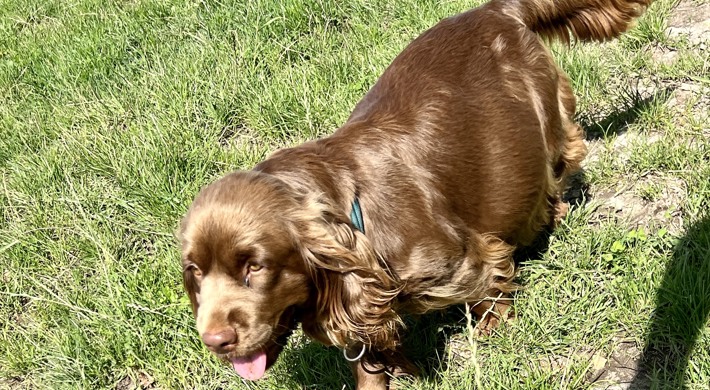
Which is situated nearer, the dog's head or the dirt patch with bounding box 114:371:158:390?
the dog's head

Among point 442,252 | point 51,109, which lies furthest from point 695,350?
point 51,109

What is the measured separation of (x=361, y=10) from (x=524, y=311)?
2.71 metres

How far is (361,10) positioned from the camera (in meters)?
5.17

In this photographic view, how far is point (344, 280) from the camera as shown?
8.70ft

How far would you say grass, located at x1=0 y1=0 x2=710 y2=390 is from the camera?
122 inches

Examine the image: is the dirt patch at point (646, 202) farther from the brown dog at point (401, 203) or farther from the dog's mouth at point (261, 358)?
the dog's mouth at point (261, 358)

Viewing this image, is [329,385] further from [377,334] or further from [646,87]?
[646,87]

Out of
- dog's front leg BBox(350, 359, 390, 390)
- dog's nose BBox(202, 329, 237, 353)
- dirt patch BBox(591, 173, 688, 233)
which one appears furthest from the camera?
dirt patch BBox(591, 173, 688, 233)

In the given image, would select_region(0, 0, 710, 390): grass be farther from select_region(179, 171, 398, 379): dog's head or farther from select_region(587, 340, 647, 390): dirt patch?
select_region(179, 171, 398, 379): dog's head

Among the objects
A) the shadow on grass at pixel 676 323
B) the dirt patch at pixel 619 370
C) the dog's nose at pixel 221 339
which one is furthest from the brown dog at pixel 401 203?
the shadow on grass at pixel 676 323

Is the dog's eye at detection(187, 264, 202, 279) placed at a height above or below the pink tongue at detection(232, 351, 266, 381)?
above

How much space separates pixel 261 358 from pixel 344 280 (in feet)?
1.31

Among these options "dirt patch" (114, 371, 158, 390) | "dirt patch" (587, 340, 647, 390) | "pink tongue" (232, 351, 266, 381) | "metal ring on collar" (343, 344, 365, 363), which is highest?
"pink tongue" (232, 351, 266, 381)

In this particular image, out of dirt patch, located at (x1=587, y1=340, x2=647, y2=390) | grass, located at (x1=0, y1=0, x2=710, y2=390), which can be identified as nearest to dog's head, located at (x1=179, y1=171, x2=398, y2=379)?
grass, located at (x1=0, y1=0, x2=710, y2=390)
